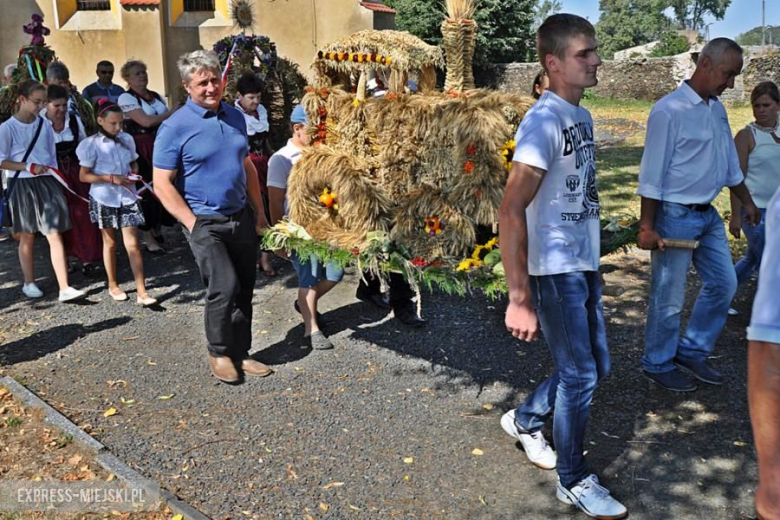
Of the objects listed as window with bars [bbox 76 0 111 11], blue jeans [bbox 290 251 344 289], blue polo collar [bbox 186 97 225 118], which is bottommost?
blue jeans [bbox 290 251 344 289]

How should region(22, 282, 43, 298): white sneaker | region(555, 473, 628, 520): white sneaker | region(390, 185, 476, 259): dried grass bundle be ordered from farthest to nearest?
1. region(22, 282, 43, 298): white sneaker
2. region(390, 185, 476, 259): dried grass bundle
3. region(555, 473, 628, 520): white sneaker

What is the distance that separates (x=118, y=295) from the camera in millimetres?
6883

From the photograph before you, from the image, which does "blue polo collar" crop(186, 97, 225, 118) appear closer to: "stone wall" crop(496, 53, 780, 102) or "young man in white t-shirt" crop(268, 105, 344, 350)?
"young man in white t-shirt" crop(268, 105, 344, 350)

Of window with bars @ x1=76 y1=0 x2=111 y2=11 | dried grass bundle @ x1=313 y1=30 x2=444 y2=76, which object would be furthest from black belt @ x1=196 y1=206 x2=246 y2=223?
window with bars @ x1=76 y1=0 x2=111 y2=11

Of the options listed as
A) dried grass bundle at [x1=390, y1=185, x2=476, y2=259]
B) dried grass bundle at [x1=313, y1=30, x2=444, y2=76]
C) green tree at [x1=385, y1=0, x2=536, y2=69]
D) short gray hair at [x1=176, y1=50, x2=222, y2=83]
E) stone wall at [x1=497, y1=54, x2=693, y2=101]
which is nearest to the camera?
dried grass bundle at [x1=390, y1=185, x2=476, y2=259]

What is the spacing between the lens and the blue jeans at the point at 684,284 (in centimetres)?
456

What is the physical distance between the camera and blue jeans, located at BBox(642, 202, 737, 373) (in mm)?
4562

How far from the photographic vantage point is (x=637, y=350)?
554 centimetres

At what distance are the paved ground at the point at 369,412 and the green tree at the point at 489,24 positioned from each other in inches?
875

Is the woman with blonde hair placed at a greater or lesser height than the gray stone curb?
greater

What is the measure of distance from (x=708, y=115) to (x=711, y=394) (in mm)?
1741

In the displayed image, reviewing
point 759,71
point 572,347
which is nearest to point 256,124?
point 572,347

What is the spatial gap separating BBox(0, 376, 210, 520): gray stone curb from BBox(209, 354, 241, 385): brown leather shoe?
1.00 meters

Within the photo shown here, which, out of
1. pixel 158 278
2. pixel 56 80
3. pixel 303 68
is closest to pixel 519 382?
pixel 158 278
